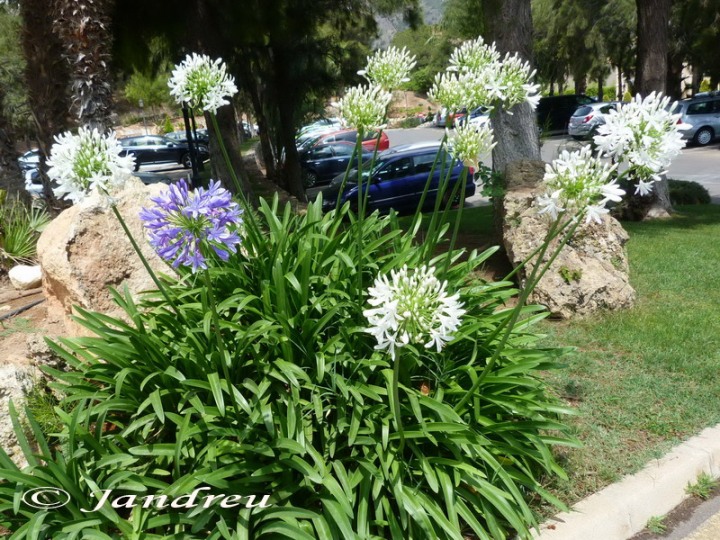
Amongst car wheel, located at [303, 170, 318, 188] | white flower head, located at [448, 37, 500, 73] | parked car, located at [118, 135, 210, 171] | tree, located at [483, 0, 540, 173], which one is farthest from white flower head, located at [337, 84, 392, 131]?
parked car, located at [118, 135, 210, 171]

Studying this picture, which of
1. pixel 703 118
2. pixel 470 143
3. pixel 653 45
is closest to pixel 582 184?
pixel 470 143

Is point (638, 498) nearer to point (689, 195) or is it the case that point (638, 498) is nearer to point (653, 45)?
point (653, 45)

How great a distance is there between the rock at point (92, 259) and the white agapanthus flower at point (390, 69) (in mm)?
2411

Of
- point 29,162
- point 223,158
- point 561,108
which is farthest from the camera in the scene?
point 561,108

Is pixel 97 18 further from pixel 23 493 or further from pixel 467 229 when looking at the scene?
pixel 23 493

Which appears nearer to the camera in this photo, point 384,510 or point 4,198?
point 384,510

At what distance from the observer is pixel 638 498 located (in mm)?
3479

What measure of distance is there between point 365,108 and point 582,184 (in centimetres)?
119

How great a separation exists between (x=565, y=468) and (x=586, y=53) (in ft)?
136

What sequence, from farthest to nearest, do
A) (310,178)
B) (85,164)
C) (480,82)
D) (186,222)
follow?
(310,178)
(480,82)
(85,164)
(186,222)

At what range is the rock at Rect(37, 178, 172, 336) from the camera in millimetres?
4922

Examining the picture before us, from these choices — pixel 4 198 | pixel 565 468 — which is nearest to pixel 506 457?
pixel 565 468

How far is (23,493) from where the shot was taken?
2.95m

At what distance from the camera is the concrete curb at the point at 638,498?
10.7 ft
